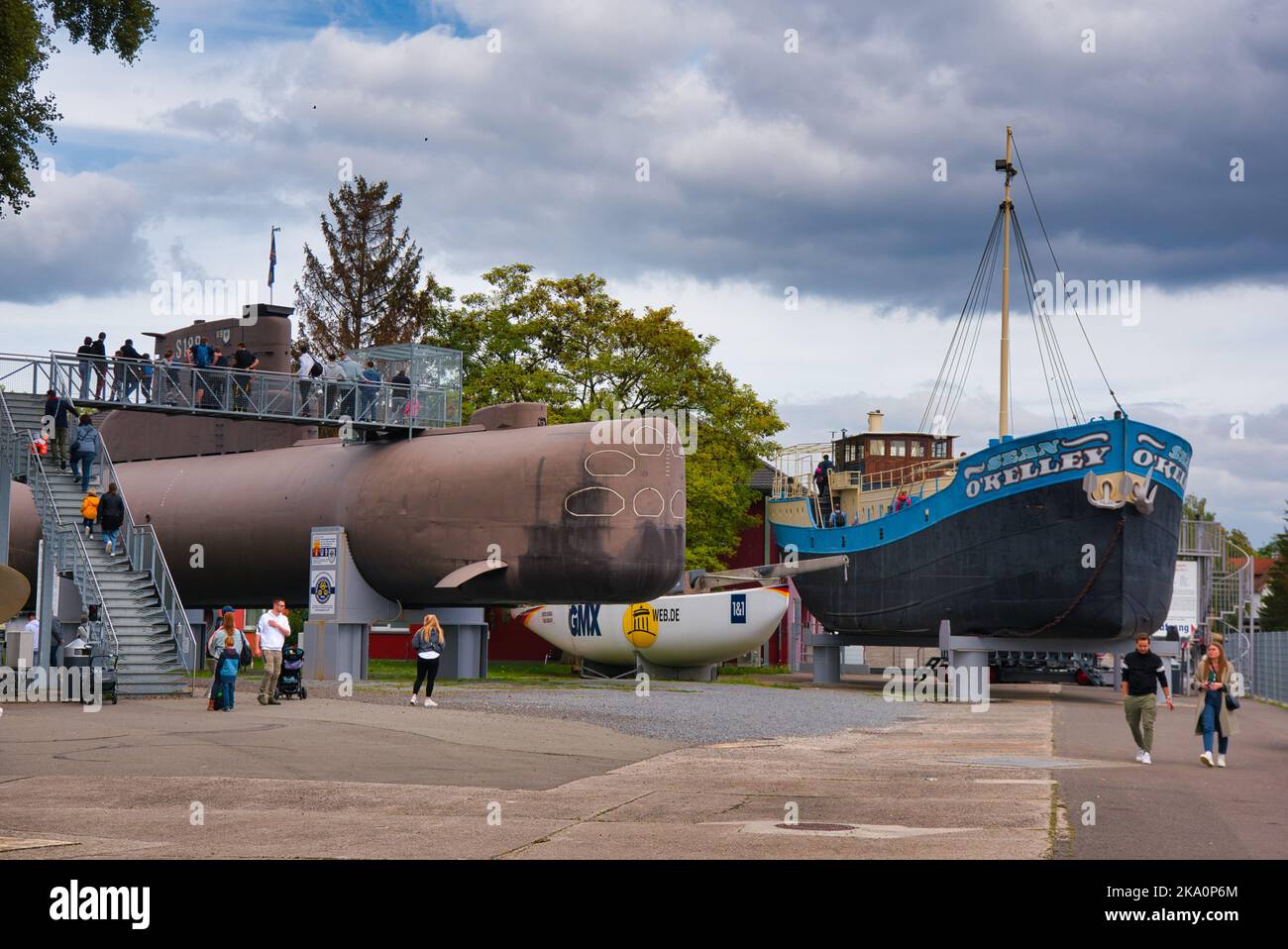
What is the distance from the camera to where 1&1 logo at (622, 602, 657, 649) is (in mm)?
41347

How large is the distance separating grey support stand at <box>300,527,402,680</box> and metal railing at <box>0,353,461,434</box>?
9.85ft

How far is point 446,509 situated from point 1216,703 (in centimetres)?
1932

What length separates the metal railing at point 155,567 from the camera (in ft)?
90.0

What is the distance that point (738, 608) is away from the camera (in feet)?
132

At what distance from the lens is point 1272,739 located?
23.9 meters

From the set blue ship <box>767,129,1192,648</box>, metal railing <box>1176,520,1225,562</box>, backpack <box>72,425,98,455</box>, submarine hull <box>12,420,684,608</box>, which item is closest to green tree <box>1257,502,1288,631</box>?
metal railing <box>1176,520,1225,562</box>

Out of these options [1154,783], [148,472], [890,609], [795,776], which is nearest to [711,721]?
[795,776]

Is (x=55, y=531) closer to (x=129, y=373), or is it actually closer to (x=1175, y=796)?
(x=129, y=373)

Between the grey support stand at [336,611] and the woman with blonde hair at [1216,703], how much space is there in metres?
21.0

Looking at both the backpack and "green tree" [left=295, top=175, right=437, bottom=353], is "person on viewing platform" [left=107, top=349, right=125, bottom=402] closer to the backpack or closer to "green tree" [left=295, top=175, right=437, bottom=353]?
the backpack

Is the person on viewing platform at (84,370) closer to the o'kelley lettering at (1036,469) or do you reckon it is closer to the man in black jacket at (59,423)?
the man in black jacket at (59,423)

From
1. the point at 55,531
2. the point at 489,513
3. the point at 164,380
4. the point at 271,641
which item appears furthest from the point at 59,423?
the point at 489,513
